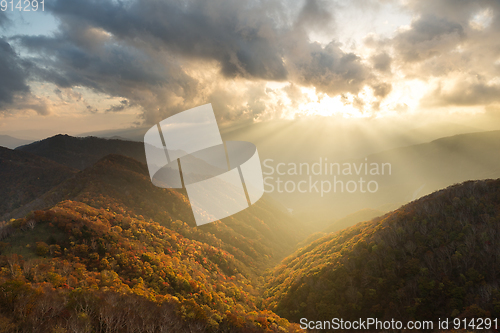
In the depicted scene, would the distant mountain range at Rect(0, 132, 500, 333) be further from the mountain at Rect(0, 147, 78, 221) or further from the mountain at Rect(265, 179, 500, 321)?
the mountain at Rect(0, 147, 78, 221)

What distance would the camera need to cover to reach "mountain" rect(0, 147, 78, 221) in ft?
314

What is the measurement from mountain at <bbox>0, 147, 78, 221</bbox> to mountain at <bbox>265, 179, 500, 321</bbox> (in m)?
117

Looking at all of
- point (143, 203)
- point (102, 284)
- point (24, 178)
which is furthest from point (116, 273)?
point (24, 178)

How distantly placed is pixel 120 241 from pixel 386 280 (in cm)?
4175

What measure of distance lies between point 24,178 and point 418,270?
534 ft

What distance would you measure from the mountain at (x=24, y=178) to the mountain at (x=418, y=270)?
383 ft

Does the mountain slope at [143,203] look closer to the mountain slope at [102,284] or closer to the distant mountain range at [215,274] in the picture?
the distant mountain range at [215,274]

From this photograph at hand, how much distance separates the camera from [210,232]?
6700cm

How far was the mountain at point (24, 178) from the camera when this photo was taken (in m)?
95.6

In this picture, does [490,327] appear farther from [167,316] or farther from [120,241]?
[120,241]

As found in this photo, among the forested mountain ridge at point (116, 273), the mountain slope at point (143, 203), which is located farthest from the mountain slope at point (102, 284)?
the mountain slope at point (143, 203)

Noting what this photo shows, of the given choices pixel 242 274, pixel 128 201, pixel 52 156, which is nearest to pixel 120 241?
pixel 128 201

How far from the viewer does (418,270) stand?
31984 mm

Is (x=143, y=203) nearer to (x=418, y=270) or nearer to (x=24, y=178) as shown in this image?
(x=418, y=270)
